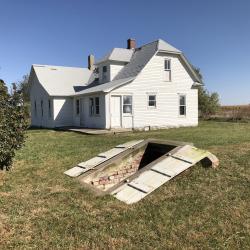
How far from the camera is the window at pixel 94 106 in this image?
71.8 ft

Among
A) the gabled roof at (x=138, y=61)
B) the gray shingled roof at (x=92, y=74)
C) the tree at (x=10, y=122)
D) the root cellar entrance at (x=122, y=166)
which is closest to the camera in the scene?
the tree at (x=10, y=122)

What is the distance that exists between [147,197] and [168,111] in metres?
17.5

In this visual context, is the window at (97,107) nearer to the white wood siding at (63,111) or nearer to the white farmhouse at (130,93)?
the white farmhouse at (130,93)

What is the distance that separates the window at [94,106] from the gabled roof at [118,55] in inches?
159

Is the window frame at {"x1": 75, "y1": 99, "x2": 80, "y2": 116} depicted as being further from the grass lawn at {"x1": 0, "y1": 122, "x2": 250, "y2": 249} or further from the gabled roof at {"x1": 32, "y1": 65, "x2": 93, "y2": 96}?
the grass lawn at {"x1": 0, "y1": 122, "x2": 250, "y2": 249}

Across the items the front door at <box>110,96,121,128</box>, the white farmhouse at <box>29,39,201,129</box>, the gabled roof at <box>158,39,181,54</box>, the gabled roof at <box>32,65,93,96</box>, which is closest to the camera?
the front door at <box>110,96,121,128</box>

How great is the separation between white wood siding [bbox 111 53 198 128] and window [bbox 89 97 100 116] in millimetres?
1883

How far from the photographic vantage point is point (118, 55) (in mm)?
25156

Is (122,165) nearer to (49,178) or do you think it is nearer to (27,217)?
(49,178)

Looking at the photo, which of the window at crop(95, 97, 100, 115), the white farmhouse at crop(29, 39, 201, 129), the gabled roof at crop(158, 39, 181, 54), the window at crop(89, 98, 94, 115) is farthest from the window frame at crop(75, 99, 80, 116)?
the gabled roof at crop(158, 39, 181, 54)

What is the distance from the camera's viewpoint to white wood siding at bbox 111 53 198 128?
859 inches

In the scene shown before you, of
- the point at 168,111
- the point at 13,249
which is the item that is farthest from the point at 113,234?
the point at 168,111

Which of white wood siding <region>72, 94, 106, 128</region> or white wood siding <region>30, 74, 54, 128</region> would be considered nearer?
white wood siding <region>72, 94, 106, 128</region>

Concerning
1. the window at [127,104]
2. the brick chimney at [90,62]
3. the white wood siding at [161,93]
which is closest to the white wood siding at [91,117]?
the white wood siding at [161,93]
